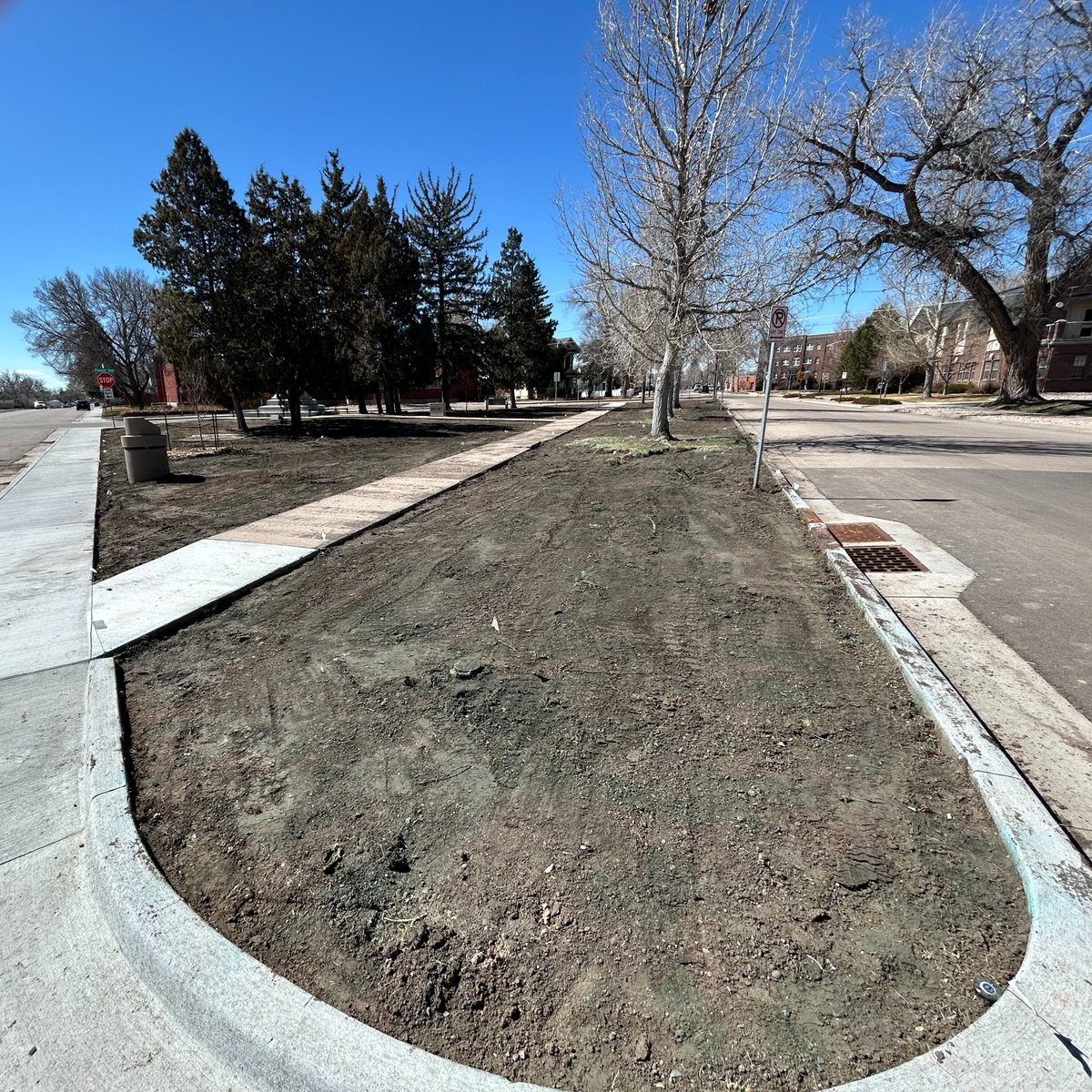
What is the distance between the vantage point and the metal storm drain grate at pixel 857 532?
643 centimetres

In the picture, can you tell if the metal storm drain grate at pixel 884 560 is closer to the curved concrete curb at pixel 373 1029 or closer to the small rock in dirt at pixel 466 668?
the curved concrete curb at pixel 373 1029

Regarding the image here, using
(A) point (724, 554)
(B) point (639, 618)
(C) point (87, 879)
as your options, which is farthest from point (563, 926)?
(A) point (724, 554)

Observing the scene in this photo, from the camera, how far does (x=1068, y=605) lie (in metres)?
4.50

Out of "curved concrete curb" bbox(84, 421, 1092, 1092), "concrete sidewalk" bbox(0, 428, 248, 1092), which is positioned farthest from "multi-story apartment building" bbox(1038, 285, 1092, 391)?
"concrete sidewalk" bbox(0, 428, 248, 1092)

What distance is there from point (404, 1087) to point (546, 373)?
4327cm

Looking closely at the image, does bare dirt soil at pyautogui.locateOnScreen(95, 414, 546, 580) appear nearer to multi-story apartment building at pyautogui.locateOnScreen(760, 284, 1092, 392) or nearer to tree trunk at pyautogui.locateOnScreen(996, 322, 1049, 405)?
tree trunk at pyautogui.locateOnScreen(996, 322, 1049, 405)

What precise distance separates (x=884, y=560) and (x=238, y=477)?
12.2m

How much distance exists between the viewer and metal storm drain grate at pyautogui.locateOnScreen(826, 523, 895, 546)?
6430mm

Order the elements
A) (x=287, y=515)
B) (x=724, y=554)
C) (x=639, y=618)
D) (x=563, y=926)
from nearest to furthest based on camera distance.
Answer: (x=563, y=926) < (x=639, y=618) < (x=724, y=554) < (x=287, y=515)

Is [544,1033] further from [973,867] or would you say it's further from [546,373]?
[546,373]

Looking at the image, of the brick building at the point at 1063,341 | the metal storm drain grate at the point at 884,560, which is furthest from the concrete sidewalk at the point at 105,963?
the brick building at the point at 1063,341

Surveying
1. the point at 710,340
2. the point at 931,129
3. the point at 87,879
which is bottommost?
the point at 87,879

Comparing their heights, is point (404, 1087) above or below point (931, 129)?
below

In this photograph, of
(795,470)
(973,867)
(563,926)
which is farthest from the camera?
(795,470)
